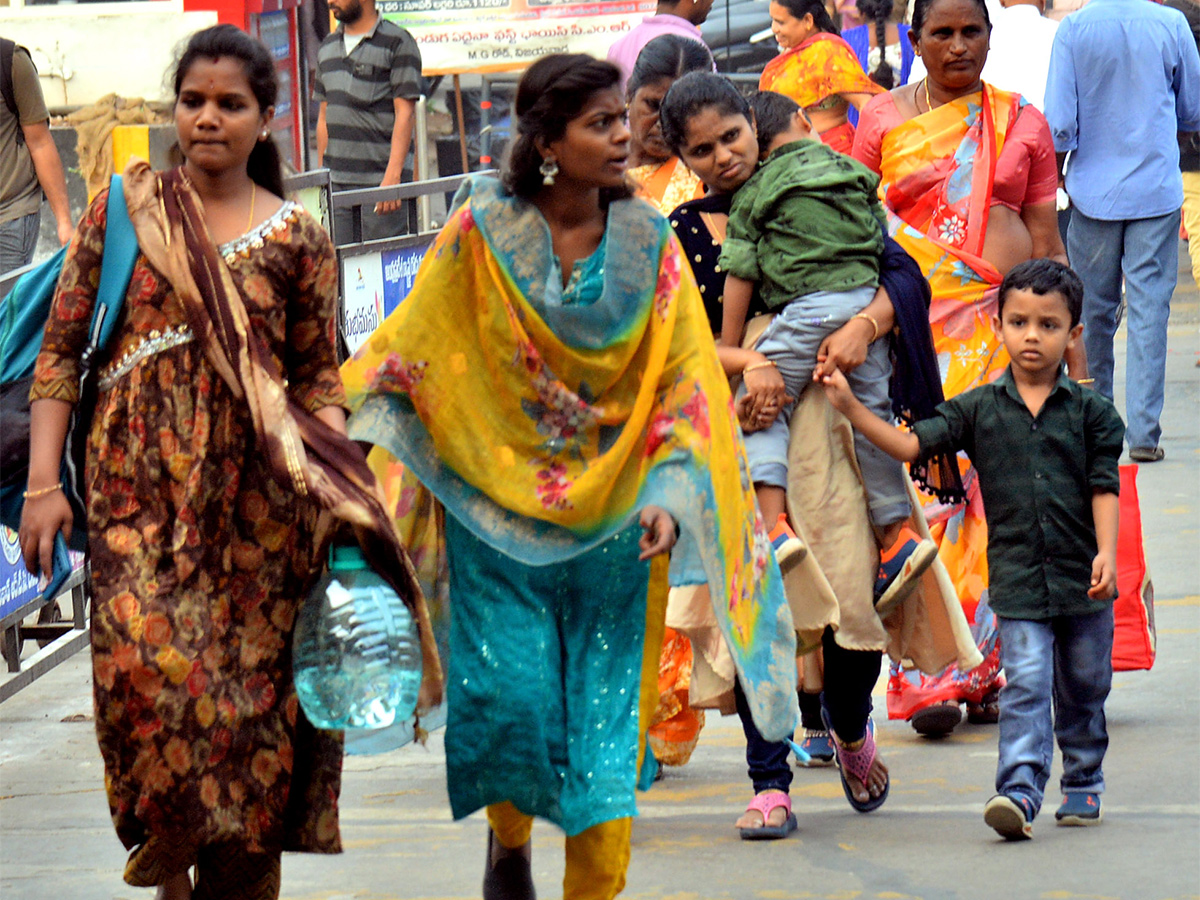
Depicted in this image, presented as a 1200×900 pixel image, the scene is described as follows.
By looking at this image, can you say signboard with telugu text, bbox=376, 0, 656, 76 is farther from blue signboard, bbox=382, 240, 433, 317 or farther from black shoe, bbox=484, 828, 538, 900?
black shoe, bbox=484, 828, 538, 900

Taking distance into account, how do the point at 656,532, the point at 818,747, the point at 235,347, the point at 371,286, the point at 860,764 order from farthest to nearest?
the point at 371,286 < the point at 818,747 < the point at 860,764 < the point at 656,532 < the point at 235,347

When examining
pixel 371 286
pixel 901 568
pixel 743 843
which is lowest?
pixel 743 843

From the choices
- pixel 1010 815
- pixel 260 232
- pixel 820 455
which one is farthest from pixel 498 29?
pixel 260 232

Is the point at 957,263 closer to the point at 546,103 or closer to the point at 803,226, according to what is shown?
the point at 803,226

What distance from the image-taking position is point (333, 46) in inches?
451

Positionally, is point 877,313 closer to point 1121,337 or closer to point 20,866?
point 20,866

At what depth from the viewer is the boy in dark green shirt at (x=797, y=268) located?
481 centimetres

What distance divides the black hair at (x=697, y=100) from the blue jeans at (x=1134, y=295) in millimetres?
4840

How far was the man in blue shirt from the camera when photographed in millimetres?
9203

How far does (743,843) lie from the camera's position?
16.2ft

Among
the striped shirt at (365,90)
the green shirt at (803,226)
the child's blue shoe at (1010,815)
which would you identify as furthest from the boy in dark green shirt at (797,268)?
the striped shirt at (365,90)

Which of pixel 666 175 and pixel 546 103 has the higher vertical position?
pixel 546 103

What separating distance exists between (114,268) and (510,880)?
60.5 inches

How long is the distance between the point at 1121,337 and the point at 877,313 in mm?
8953
